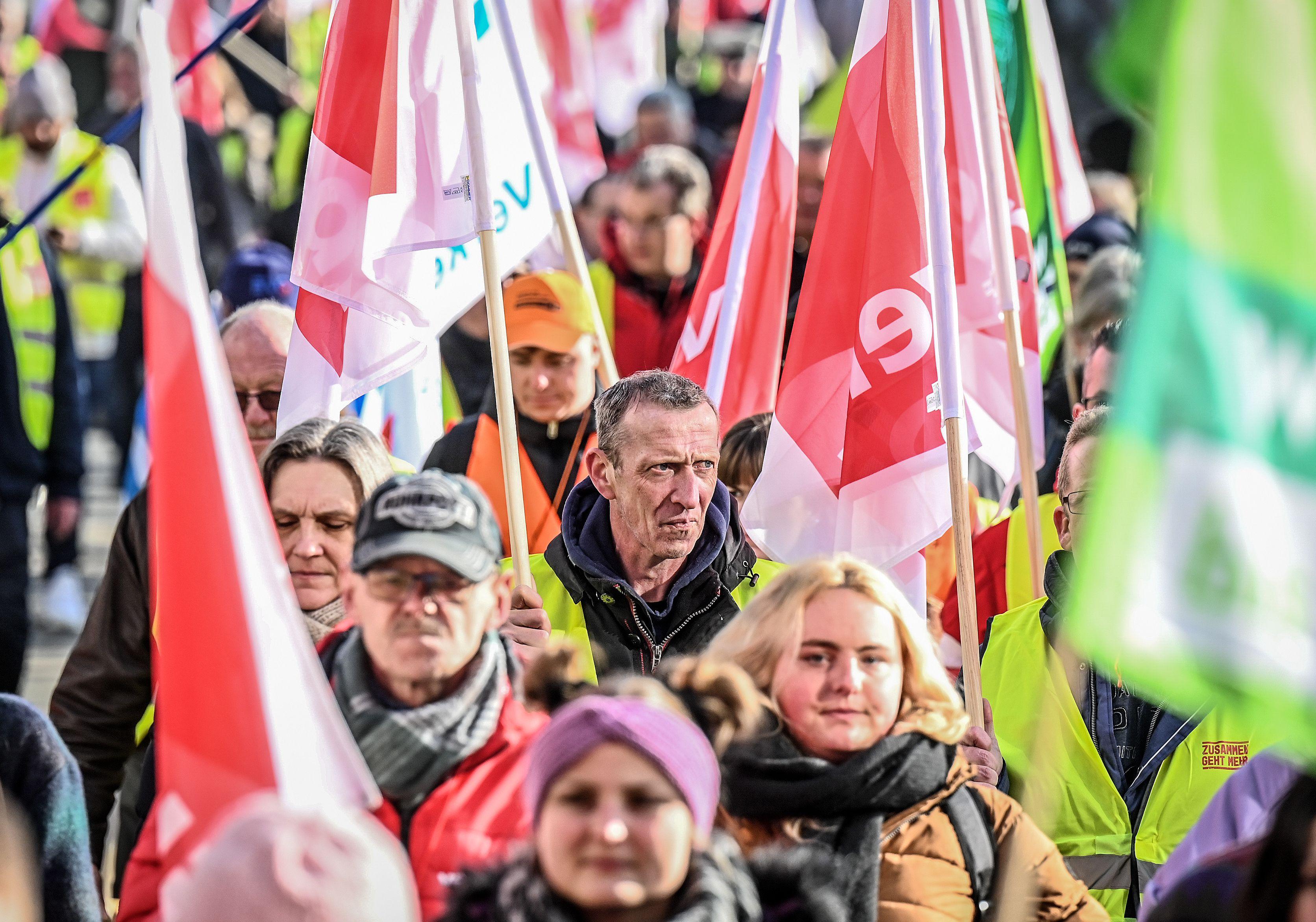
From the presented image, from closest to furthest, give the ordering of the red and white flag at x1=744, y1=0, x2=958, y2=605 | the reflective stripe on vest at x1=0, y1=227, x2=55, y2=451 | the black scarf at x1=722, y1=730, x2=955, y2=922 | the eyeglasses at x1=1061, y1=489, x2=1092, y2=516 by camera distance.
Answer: the black scarf at x1=722, y1=730, x2=955, y2=922, the eyeglasses at x1=1061, y1=489, x2=1092, y2=516, the red and white flag at x1=744, y1=0, x2=958, y2=605, the reflective stripe on vest at x1=0, y1=227, x2=55, y2=451

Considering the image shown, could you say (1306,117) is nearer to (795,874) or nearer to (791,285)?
(795,874)

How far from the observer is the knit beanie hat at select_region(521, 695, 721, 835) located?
10.1ft

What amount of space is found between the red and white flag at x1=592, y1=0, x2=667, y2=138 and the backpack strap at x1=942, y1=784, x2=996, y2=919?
10412 millimetres

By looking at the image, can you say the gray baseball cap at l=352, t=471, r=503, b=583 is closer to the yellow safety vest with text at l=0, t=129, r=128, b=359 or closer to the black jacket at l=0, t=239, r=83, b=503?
the black jacket at l=0, t=239, r=83, b=503

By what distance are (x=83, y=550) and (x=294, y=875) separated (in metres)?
7.08

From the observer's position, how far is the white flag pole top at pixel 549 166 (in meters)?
5.90

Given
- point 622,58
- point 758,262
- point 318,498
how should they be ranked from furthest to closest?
point 622,58, point 758,262, point 318,498

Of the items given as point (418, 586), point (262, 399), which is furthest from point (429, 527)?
point (262, 399)

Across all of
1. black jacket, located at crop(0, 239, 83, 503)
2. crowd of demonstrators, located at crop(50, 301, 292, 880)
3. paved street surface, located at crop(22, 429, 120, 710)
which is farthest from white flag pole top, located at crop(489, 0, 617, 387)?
black jacket, located at crop(0, 239, 83, 503)

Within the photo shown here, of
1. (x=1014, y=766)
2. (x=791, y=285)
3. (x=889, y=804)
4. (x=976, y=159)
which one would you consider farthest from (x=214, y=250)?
(x=889, y=804)

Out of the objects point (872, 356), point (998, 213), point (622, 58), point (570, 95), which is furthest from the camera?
point (622, 58)

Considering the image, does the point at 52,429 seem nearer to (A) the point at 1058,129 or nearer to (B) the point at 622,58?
(A) the point at 1058,129

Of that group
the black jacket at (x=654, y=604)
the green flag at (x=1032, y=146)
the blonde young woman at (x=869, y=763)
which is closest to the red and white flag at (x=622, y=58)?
the green flag at (x=1032, y=146)

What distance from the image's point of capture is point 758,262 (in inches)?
258
